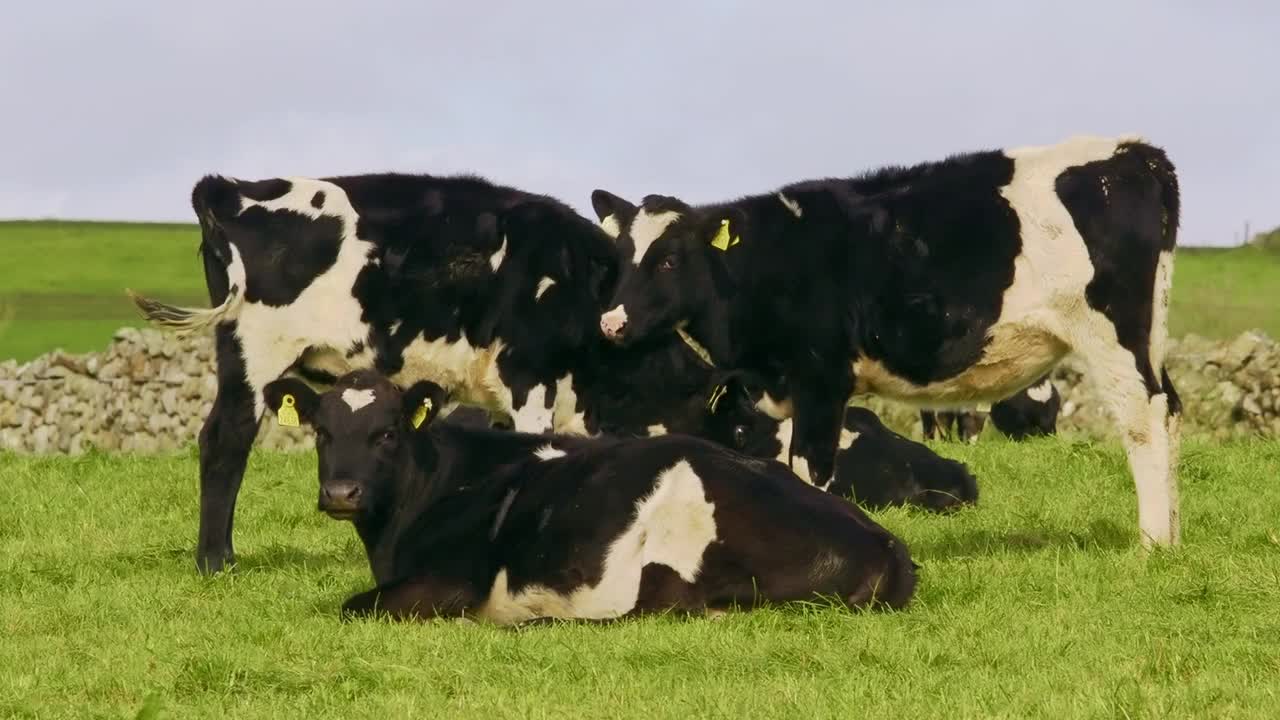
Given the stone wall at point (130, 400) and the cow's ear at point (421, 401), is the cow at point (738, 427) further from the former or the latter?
the stone wall at point (130, 400)

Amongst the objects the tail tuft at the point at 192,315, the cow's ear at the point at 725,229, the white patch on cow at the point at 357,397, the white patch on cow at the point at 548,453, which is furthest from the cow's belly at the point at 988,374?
the tail tuft at the point at 192,315

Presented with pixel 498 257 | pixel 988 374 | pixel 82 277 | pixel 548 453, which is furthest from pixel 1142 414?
pixel 82 277

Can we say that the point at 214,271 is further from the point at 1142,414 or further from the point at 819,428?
the point at 1142,414

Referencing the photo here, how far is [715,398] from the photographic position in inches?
524

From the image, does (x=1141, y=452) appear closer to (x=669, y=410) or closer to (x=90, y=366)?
(x=669, y=410)

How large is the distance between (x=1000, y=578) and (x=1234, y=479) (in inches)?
216

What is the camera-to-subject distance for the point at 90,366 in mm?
27500

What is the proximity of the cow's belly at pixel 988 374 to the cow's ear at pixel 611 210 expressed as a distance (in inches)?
90.3

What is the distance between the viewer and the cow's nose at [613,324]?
11.3 m

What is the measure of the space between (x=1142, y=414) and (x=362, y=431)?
4.60 m

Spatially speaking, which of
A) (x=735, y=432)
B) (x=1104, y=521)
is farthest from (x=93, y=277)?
(x=1104, y=521)

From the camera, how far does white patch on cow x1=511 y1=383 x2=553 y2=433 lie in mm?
11609

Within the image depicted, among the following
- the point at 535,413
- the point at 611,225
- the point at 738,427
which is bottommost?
the point at 738,427

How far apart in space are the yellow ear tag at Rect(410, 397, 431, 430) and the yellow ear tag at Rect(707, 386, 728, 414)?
4331mm
